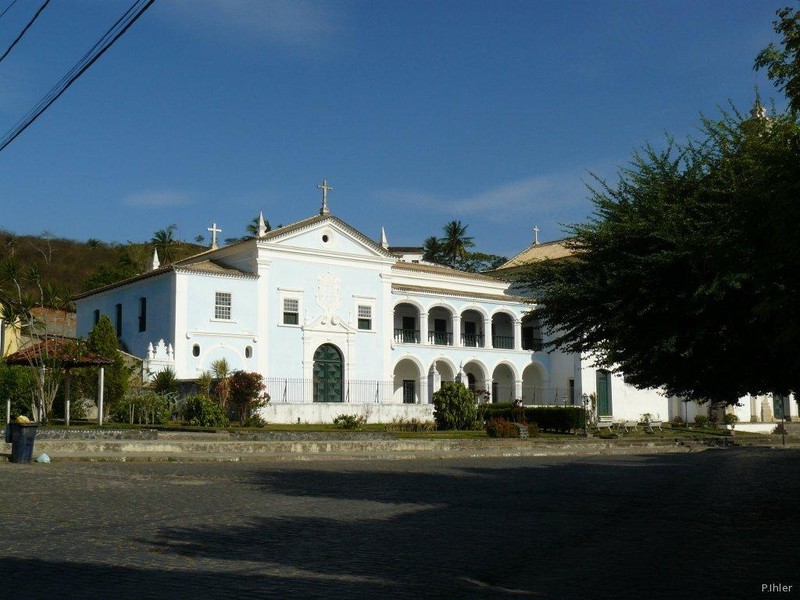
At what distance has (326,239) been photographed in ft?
150

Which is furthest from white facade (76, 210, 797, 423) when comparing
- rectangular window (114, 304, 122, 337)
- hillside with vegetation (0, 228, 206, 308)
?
hillside with vegetation (0, 228, 206, 308)

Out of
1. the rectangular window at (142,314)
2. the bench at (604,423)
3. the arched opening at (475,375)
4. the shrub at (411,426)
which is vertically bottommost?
the bench at (604,423)

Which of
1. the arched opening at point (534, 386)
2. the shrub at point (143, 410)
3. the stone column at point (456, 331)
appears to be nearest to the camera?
the shrub at point (143, 410)

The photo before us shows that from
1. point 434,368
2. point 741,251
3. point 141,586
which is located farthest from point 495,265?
point 141,586

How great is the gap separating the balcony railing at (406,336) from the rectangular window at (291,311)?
6.85m

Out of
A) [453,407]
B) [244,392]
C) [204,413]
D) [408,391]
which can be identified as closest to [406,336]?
[408,391]

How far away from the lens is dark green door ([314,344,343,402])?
44719 mm

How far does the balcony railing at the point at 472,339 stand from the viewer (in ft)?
173

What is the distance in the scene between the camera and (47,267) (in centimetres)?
11388

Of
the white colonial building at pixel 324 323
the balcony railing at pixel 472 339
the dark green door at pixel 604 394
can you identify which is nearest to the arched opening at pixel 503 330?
the white colonial building at pixel 324 323

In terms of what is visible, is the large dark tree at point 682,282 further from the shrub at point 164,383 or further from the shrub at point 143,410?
the shrub at point 164,383

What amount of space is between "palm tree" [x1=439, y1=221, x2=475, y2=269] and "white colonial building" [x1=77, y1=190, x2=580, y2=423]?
99.4 feet

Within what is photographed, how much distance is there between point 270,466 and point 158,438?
19.6 feet

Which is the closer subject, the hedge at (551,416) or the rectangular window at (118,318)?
the hedge at (551,416)
